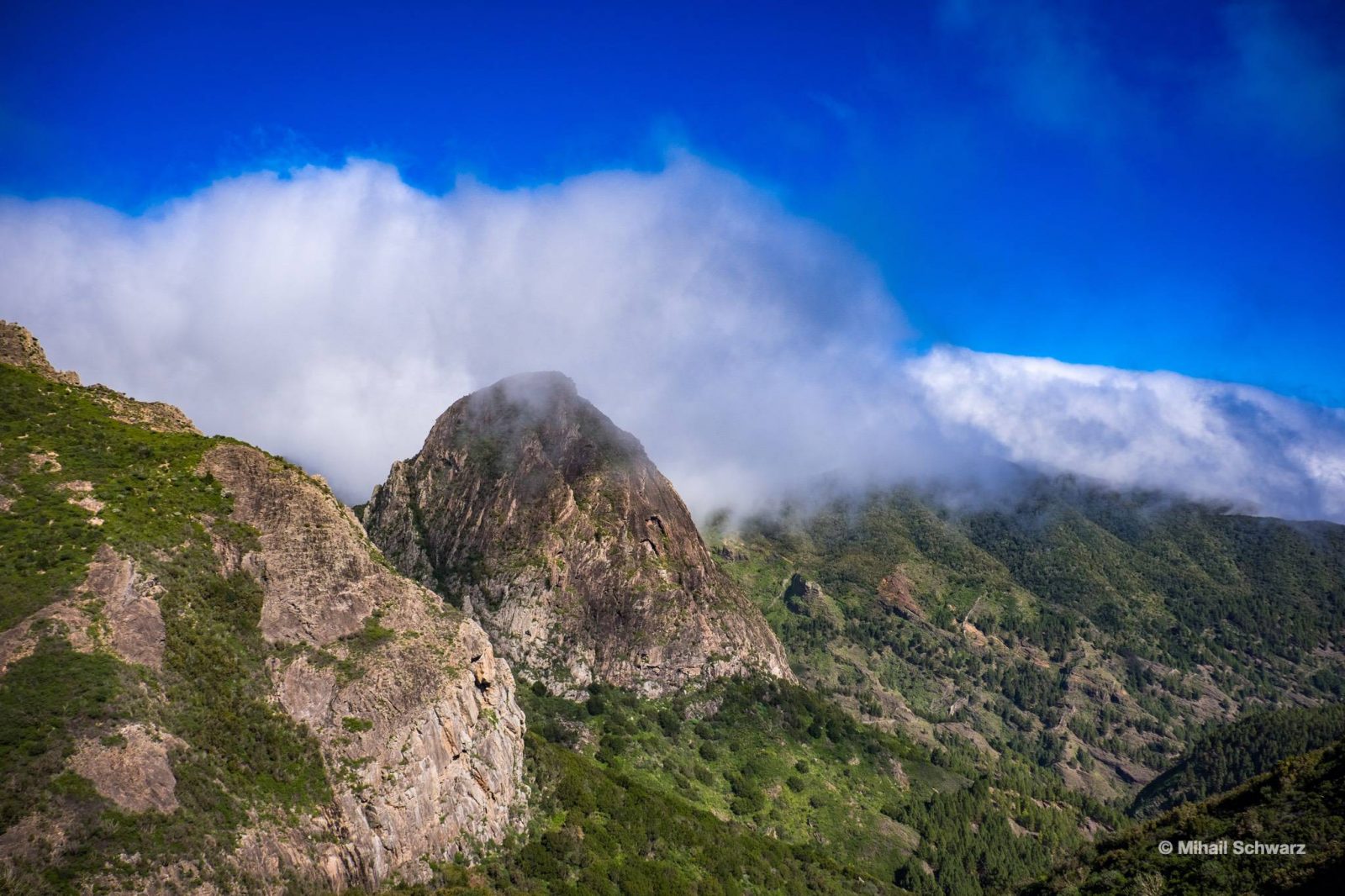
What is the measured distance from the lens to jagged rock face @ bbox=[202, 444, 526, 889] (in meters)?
105

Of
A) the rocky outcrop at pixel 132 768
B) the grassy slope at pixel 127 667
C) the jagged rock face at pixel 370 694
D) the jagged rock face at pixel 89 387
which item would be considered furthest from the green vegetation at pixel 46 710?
the jagged rock face at pixel 89 387

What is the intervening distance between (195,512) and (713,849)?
391 ft

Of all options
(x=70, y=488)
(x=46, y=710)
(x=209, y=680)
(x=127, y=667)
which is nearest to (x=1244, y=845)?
(x=209, y=680)

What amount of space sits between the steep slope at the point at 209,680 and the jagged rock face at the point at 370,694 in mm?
343

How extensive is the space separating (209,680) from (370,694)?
69.0ft

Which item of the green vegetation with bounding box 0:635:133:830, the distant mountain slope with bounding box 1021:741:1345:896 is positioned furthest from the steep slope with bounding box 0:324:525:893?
the distant mountain slope with bounding box 1021:741:1345:896

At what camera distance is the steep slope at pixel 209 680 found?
78.5 metres

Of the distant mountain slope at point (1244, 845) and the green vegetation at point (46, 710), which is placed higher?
the green vegetation at point (46, 710)

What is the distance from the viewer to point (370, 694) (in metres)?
112

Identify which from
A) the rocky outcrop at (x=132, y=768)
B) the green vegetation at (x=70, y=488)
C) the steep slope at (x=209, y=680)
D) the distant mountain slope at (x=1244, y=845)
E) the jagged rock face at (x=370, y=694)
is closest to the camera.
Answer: the steep slope at (x=209, y=680)

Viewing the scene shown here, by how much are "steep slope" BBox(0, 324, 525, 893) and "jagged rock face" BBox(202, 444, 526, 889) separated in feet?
1.13

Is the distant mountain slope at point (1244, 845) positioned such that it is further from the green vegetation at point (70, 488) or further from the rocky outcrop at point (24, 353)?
the rocky outcrop at point (24, 353)

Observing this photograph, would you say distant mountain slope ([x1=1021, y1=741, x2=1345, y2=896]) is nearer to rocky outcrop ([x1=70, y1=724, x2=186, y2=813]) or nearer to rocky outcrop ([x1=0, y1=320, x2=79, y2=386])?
rocky outcrop ([x1=70, y1=724, x2=186, y2=813])

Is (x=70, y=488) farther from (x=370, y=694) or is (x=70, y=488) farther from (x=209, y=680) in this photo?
(x=370, y=694)
